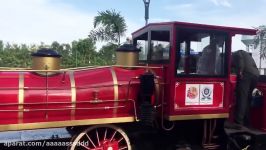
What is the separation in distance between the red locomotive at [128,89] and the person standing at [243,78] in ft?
1.73

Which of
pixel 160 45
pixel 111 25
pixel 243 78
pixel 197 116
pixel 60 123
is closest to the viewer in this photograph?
pixel 60 123

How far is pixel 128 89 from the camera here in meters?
4.96

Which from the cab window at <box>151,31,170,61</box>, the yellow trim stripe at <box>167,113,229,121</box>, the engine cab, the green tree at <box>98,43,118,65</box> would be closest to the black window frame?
the engine cab

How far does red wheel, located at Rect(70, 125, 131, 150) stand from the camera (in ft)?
15.9

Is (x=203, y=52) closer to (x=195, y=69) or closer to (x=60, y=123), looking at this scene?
(x=195, y=69)

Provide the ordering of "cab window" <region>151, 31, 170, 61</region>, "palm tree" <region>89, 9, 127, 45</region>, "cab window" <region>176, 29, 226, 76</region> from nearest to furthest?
"cab window" <region>176, 29, 226, 76</region>, "cab window" <region>151, 31, 170, 61</region>, "palm tree" <region>89, 9, 127, 45</region>

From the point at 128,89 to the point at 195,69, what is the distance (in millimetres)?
1126

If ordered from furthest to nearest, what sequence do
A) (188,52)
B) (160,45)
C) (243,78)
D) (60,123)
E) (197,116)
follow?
1. (243,78)
2. (160,45)
3. (188,52)
4. (197,116)
5. (60,123)

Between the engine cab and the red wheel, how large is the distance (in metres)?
0.78

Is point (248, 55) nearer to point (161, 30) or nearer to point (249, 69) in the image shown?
point (249, 69)

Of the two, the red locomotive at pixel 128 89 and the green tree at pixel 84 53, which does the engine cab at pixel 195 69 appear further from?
the green tree at pixel 84 53

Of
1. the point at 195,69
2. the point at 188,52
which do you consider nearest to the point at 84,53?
the point at 188,52

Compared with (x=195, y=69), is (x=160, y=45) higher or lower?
A: higher

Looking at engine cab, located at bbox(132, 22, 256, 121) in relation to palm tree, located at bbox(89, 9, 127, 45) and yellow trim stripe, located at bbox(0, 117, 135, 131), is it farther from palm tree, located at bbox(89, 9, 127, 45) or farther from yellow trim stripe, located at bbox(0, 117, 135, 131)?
palm tree, located at bbox(89, 9, 127, 45)
